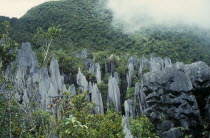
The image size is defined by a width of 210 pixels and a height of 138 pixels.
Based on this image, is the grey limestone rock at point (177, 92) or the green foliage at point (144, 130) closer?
the grey limestone rock at point (177, 92)

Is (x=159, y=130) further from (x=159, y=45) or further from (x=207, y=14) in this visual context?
(x=207, y=14)

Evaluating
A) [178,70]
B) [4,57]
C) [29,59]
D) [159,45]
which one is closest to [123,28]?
[159,45]

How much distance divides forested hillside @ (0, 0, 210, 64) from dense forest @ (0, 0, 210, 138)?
0.80 feet

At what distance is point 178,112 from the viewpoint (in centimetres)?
1241

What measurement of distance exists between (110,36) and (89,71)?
2909cm

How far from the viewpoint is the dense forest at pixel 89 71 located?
7781mm

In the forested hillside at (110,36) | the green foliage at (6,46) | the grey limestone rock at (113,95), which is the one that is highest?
the forested hillside at (110,36)

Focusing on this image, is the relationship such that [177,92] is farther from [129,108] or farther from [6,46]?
[129,108]

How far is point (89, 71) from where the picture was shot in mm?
31438

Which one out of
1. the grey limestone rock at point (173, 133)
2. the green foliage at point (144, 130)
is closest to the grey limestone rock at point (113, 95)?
the green foliage at point (144, 130)

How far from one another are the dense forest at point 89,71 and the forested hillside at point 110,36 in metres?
0.24

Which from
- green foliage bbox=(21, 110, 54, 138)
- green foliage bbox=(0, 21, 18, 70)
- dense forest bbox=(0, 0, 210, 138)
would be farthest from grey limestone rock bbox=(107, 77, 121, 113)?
green foliage bbox=(0, 21, 18, 70)

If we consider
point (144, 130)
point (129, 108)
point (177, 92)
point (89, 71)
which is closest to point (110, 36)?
point (89, 71)

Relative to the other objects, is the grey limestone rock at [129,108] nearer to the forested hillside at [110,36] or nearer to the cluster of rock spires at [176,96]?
the cluster of rock spires at [176,96]
